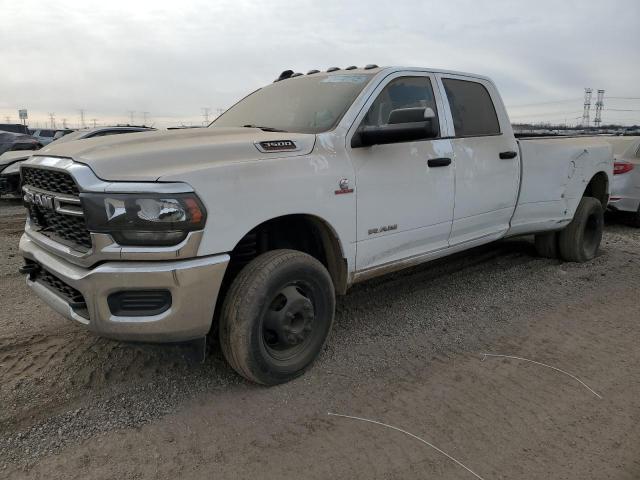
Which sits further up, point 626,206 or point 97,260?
point 97,260

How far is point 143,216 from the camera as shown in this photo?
2.56m

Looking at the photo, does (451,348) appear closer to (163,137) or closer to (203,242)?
(203,242)

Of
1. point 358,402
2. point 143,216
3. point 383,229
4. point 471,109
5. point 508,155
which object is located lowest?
point 358,402

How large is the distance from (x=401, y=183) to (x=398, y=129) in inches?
18.2

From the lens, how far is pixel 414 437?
2709 mm

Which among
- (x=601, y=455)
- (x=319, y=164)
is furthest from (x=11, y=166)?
(x=601, y=455)

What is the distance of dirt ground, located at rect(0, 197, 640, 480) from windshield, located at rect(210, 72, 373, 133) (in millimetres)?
1638

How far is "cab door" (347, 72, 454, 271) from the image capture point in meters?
3.53

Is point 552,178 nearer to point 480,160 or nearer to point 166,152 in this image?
point 480,160

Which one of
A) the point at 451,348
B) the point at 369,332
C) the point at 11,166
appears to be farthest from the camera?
the point at 11,166

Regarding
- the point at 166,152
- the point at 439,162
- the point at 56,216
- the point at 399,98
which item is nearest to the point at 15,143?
the point at 56,216

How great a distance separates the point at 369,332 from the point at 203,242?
72.2 inches

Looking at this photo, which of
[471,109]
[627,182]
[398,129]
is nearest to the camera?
[398,129]

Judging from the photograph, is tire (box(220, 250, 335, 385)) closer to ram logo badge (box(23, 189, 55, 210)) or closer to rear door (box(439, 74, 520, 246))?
ram logo badge (box(23, 189, 55, 210))
